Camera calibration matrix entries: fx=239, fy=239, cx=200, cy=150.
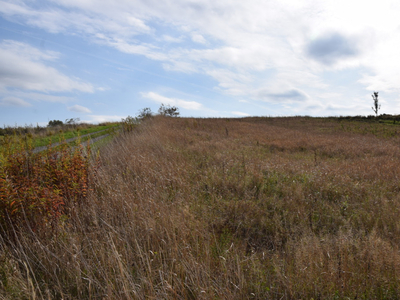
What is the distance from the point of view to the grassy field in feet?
8.95

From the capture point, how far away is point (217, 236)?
3.95 m

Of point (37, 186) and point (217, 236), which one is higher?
point (37, 186)

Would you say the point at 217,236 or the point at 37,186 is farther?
the point at 217,236

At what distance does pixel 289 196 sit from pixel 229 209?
1715mm

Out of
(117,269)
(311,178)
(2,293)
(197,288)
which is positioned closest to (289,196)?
(311,178)

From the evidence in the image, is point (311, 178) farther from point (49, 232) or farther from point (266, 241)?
point (49, 232)

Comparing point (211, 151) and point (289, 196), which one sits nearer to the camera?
point (289, 196)

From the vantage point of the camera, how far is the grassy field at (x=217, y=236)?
2729mm

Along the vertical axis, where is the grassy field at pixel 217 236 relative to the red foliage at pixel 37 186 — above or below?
below

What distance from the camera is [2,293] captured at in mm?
2686

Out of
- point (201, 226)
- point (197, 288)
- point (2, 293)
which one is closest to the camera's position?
point (197, 288)

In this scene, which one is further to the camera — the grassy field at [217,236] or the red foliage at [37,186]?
the red foliage at [37,186]

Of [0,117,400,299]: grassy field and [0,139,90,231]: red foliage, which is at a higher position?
[0,139,90,231]: red foliage

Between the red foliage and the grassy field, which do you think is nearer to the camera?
the grassy field
